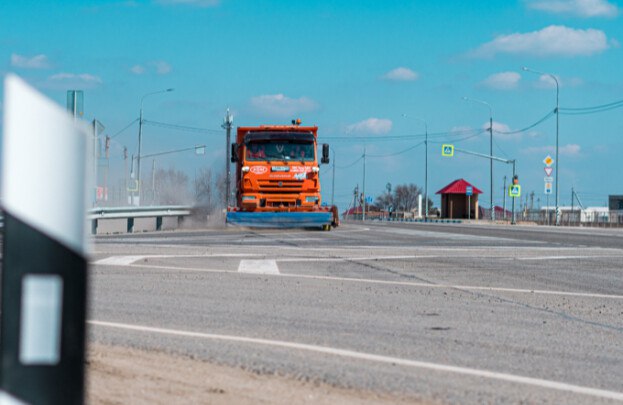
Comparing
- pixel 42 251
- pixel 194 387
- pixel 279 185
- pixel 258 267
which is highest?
pixel 279 185

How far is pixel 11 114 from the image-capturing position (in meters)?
1.57

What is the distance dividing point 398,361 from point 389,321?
208 cm

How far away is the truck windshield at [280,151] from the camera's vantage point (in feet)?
97.8

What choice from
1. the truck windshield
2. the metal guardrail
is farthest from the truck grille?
the metal guardrail

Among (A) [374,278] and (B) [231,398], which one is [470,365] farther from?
(A) [374,278]

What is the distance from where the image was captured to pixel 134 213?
1208 inches

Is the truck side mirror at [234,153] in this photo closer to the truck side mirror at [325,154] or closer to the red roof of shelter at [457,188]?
the truck side mirror at [325,154]

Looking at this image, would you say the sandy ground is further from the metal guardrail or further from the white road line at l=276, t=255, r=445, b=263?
the metal guardrail

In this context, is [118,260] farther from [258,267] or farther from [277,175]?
[277,175]

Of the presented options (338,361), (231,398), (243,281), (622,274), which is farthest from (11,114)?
(622,274)

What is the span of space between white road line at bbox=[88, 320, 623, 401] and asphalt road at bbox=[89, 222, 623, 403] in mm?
11

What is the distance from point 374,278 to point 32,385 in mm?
11193

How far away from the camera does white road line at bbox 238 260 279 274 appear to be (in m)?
13.3

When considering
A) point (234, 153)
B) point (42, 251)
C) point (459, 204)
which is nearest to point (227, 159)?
point (234, 153)
